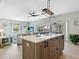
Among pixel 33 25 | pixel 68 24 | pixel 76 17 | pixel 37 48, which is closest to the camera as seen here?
pixel 37 48

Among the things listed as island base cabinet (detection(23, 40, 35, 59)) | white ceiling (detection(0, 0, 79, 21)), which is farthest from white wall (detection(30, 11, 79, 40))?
island base cabinet (detection(23, 40, 35, 59))

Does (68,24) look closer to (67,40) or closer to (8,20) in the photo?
(67,40)

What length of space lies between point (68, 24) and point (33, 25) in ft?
14.6

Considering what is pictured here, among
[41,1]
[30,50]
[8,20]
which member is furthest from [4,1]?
[8,20]

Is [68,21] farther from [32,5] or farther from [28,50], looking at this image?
[28,50]

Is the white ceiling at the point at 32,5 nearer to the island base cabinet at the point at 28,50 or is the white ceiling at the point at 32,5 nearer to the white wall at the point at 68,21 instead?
the white wall at the point at 68,21

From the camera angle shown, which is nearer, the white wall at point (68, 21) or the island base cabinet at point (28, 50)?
the island base cabinet at point (28, 50)

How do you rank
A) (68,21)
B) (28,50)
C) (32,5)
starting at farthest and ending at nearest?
(68,21), (32,5), (28,50)

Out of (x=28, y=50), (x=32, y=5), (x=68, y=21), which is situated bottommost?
(x=28, y=50)

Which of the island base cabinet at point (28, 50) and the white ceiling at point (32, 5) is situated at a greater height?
the white ceiling at point (32, 5)

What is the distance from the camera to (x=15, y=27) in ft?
28.0

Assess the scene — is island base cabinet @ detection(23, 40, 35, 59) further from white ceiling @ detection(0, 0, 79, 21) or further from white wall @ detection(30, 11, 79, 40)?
white wall @ detection(30, 11, 79, 40)

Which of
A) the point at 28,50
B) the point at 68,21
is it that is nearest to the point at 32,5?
the point at 28,50

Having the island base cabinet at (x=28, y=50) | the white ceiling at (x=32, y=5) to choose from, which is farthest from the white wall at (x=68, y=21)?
the island base cabinet at (x=28, y=50)
